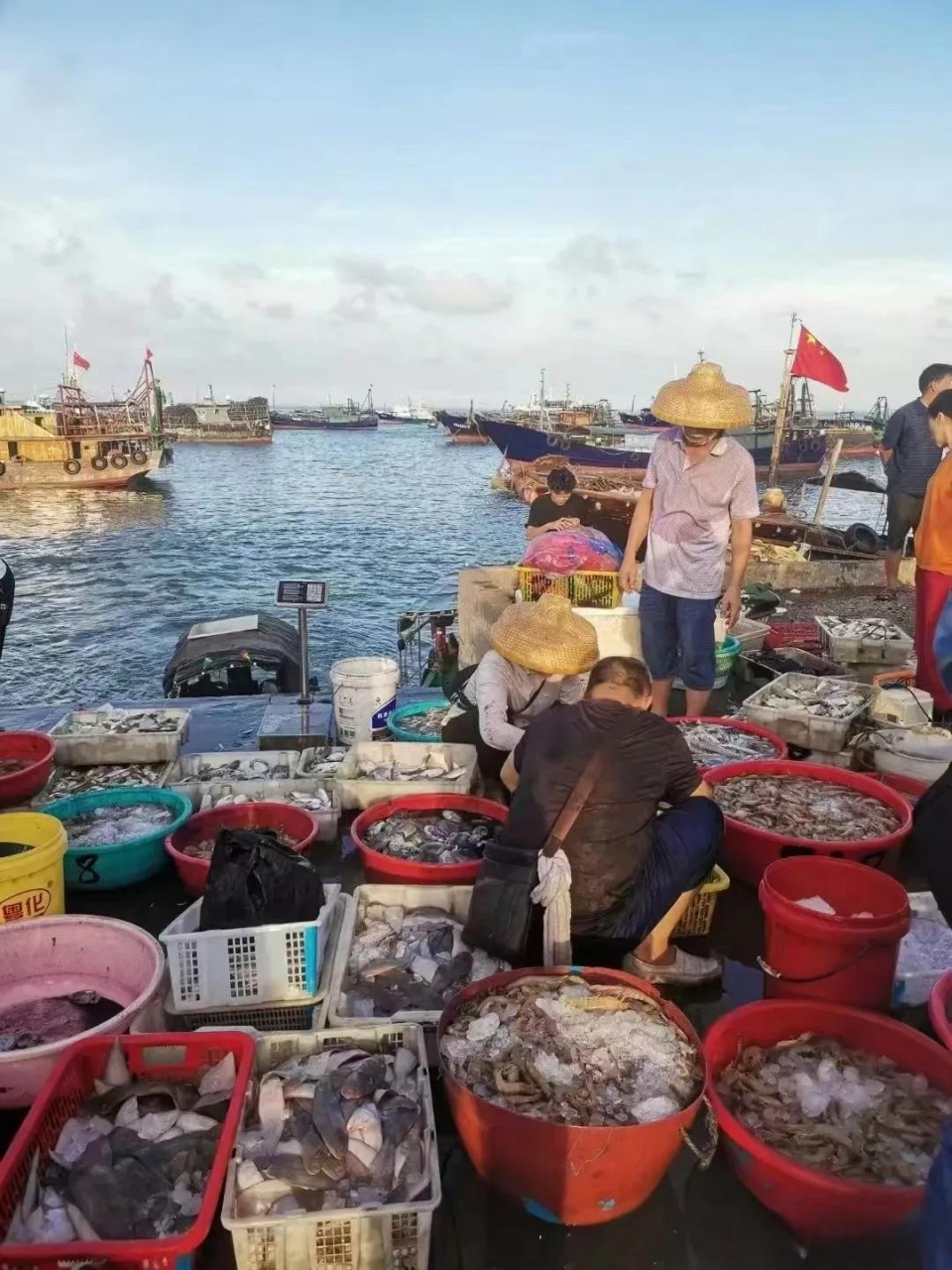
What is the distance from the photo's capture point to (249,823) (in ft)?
13.5

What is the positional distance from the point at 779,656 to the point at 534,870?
470 centimetres

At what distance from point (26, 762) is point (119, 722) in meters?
0.65

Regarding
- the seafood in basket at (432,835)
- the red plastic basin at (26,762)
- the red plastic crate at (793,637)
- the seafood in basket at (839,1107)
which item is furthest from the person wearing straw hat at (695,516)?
the red plastic basin at (26,762)

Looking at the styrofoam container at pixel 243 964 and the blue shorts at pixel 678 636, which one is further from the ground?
the blue shorts at pixel 678 636

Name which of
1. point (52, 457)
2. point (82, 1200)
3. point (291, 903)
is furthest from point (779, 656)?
point (52, 457)

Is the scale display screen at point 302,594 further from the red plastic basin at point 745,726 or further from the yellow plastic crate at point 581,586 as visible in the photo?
the red plastic basin at point 745,726

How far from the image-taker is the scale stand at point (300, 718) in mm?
5523

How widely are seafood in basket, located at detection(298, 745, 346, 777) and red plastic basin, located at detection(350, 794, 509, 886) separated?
0.69 metres

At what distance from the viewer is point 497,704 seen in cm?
420

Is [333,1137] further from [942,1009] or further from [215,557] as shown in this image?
[215,557]

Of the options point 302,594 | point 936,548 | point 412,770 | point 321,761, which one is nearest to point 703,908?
point 412,770

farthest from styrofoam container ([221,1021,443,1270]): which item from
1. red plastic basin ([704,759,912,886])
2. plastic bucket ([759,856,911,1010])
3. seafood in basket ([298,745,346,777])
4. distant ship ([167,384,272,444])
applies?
distant ship ([167,384,272,444])

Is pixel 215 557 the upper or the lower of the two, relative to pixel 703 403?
lower

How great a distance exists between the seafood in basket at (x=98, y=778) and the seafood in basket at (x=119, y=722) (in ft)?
0.68
